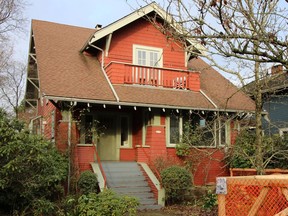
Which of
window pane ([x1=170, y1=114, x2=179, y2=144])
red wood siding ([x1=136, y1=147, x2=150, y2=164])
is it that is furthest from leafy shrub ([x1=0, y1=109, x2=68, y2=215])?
window pane ([x1=170, y1=114, x2=179, y2=144])

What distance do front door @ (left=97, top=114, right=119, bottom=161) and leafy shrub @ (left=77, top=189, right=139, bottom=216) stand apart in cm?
739

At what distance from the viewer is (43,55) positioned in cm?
1611

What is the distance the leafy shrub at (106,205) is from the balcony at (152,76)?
7.76 metres

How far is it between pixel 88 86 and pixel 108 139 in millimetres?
2703

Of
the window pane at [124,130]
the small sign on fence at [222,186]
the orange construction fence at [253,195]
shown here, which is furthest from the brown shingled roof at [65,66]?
the small sign on fence at [222,186]

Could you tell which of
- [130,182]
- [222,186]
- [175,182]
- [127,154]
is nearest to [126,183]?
[130,182]

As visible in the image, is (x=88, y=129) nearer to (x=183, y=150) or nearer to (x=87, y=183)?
(x=87, y=183)

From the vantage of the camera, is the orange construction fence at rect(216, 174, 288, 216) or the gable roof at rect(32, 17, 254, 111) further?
the gable roof at rect(32, 17, 254, 111)

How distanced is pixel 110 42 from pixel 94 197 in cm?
935

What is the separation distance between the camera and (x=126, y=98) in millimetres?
14164

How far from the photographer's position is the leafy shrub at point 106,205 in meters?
7.63

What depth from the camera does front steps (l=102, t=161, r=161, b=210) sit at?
487 inches

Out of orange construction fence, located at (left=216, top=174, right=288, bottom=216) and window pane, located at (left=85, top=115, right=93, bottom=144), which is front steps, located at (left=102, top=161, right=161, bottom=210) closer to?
window pane, located at (left=85, top=115, right=93, bottom=144)

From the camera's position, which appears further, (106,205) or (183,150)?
(183,150)
